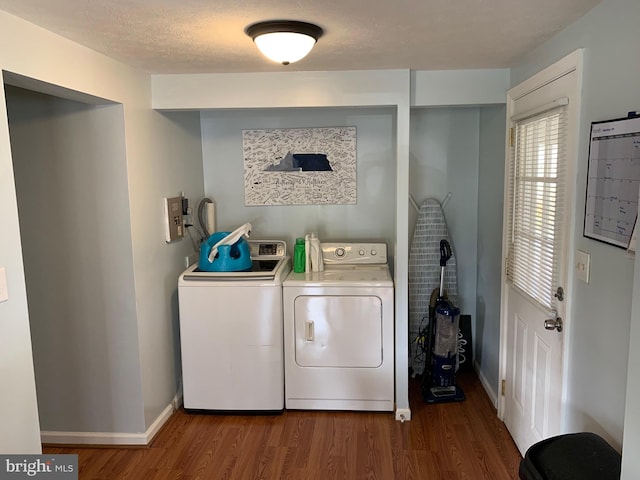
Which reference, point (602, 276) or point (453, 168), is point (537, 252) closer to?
point (602, 276)

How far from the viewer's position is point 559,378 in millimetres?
2129

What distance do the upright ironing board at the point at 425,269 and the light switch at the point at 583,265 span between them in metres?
1.66

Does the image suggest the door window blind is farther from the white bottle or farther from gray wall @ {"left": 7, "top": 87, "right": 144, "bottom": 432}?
gray wall @ {"left": 7, "top": 87, "right": 144, "bottom": 432}

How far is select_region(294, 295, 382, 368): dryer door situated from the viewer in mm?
3105

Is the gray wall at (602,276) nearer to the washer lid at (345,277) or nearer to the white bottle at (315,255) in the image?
the washer lid at (345,277)

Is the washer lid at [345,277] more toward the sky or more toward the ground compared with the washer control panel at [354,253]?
more toward the ground

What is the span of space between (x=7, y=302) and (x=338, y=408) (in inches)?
84.3

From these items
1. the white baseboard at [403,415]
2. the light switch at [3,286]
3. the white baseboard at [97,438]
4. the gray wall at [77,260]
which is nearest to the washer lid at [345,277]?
the white baseboard at [403,415]

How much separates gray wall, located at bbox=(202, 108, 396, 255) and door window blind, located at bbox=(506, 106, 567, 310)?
1.12 metres

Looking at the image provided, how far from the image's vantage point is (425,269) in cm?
364

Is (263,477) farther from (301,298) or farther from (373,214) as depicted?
(373,214)

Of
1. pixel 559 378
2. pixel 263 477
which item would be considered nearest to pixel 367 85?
pixel 559 378

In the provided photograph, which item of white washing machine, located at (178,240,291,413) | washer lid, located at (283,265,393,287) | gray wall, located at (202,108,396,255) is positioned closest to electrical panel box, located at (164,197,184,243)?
white washing machine, located at (178,240,291,413)

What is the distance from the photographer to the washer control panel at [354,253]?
354 cm
